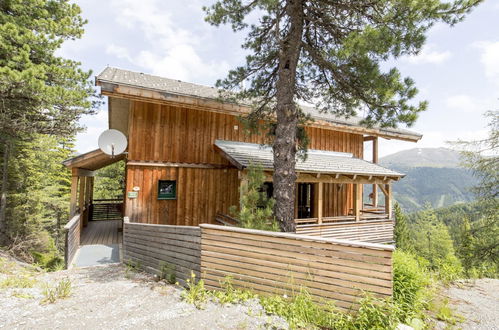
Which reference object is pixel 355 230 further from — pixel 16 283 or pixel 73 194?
pixel 73 194

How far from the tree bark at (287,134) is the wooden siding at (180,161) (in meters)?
3.66

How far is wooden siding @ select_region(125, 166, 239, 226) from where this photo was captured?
8023mm

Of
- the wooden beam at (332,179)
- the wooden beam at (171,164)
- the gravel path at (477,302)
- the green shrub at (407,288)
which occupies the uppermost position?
the wooden beam at (171,164)

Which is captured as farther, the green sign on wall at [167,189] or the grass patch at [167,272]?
the green sign on wall at [167,189]

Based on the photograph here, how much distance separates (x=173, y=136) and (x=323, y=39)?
18.0ft

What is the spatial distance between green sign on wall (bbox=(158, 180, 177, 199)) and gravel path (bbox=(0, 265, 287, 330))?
3.88 meters

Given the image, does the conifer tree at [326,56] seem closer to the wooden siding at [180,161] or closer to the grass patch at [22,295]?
the wooden siding at [180,161]

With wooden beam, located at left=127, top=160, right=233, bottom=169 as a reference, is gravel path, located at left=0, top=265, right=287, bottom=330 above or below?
below

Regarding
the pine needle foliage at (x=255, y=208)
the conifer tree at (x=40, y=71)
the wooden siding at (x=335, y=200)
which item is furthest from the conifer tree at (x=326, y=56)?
the conifer tree at (x=40, y=71)

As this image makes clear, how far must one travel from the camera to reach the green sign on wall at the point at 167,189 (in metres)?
8.34

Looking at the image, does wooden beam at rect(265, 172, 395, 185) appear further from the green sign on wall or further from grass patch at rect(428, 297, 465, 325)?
grass patch at rect(428, 297, 465, 325)

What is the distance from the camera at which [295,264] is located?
3.87 m

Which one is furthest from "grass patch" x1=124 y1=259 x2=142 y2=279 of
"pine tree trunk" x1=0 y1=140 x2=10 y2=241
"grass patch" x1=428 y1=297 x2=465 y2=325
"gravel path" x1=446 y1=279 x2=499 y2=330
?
"pine tree trunk" x1=0 y1=140 x2=10 y2=241

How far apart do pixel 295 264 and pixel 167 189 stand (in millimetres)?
5813
